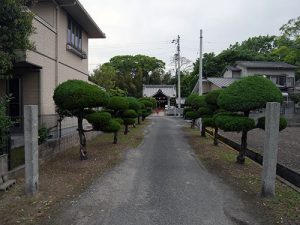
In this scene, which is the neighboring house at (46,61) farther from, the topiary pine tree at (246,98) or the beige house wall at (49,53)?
the topiary pine tree at (246,98)

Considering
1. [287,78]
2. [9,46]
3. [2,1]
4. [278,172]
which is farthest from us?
[287,78]

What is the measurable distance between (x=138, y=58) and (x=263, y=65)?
2827 centimetres

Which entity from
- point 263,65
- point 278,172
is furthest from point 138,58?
point 278,172

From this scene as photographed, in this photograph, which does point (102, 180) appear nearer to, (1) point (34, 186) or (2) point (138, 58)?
(1) point (34, 186)

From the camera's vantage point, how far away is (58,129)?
13.7 meters

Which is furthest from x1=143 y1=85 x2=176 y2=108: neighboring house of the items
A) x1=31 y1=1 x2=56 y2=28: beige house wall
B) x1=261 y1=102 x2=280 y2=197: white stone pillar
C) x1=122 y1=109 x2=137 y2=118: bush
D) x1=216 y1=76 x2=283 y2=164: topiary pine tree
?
x1=261 y1=102 x2=280 y2=197: white stone pillar

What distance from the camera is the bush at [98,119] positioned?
11.3 meters

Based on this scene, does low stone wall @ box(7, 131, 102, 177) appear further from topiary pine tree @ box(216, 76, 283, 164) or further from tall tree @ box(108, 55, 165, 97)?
tall tree @ box(108, 55, 165, 97)

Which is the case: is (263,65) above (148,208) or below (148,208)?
above

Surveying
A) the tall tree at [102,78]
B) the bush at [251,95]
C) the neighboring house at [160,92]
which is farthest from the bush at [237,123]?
the neighboring house at [160,92]

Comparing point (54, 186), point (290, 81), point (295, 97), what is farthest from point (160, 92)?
point (54, 186)

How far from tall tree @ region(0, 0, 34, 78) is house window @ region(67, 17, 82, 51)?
7551 millimetres

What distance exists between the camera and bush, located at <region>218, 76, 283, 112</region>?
31.7 ft

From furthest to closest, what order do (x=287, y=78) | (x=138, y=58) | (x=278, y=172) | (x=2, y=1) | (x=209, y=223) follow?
(x=138, y=58)
(x=287, y=78)
(x=278, y=172)
(x=2, y=1)
(x=209, y=223)
